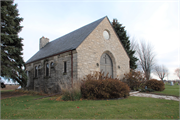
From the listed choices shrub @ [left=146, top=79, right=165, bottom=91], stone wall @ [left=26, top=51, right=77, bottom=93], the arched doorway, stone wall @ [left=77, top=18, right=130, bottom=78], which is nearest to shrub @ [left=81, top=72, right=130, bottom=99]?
stone wall @ [left=26, top=51, right=77, bottom=93]

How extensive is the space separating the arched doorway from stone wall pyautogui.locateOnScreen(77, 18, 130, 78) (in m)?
0.37

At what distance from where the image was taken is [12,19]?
1300cm

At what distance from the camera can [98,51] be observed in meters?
13.6

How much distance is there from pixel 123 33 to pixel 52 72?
14432mm

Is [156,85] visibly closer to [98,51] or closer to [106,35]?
[98,51]

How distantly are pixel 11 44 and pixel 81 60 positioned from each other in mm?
8038

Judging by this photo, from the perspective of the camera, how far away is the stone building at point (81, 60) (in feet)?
39.4

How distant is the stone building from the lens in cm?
1202

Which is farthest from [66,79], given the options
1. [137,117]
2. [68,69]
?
[137,117]

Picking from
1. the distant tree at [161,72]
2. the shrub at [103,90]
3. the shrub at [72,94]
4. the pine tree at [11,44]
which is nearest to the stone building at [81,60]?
the shrub at [72,94]

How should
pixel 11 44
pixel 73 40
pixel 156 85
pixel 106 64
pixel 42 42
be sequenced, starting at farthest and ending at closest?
pixel 42 42, pixel 106 64, pixel 73 40, pixel 11 44, pixel 156 85

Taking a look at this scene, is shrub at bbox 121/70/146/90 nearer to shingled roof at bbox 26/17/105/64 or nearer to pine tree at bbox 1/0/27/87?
shingled roof at bbox 26/17/105/64

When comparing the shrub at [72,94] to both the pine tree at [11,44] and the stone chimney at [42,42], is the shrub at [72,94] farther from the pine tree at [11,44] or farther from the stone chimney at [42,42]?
the stone chimney at [42,42]

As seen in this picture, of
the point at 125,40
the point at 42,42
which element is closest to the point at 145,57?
the point at 125,40
